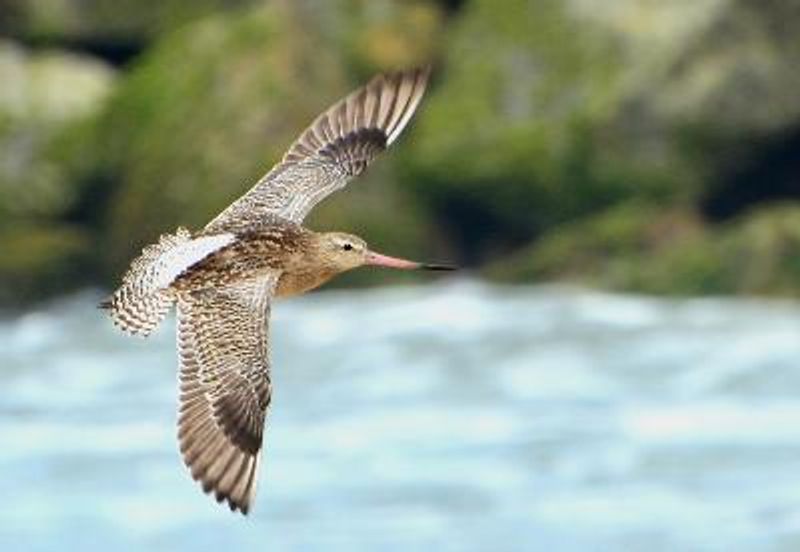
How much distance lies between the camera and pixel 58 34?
1898 cm

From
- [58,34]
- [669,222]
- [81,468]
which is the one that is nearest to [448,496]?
[81,468]

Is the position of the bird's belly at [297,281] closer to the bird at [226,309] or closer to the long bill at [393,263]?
the bird at [226,309]

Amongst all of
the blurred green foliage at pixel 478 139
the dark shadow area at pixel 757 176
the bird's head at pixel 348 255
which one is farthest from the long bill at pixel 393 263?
the dark shadow area at pixel 757 176

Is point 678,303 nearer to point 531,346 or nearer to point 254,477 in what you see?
point 531,346

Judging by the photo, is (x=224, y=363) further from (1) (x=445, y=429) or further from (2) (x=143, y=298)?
(1) (x=445, y=429)

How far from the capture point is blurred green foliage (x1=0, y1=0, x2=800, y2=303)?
16531 millimetres

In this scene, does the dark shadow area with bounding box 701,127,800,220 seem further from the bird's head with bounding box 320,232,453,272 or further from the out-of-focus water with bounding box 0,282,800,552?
the bird's head with bounding box 320,232,453,272

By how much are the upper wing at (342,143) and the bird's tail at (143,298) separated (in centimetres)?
89

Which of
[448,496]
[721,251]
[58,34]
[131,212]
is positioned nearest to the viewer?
[448,496]

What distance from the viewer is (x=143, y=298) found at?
724 centimetres

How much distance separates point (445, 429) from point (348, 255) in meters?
7.52

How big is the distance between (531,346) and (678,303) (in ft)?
3.00

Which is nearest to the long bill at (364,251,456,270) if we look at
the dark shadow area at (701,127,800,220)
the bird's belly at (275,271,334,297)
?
the bird's belly at (275,271,334,297)

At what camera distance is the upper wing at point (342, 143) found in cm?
838
